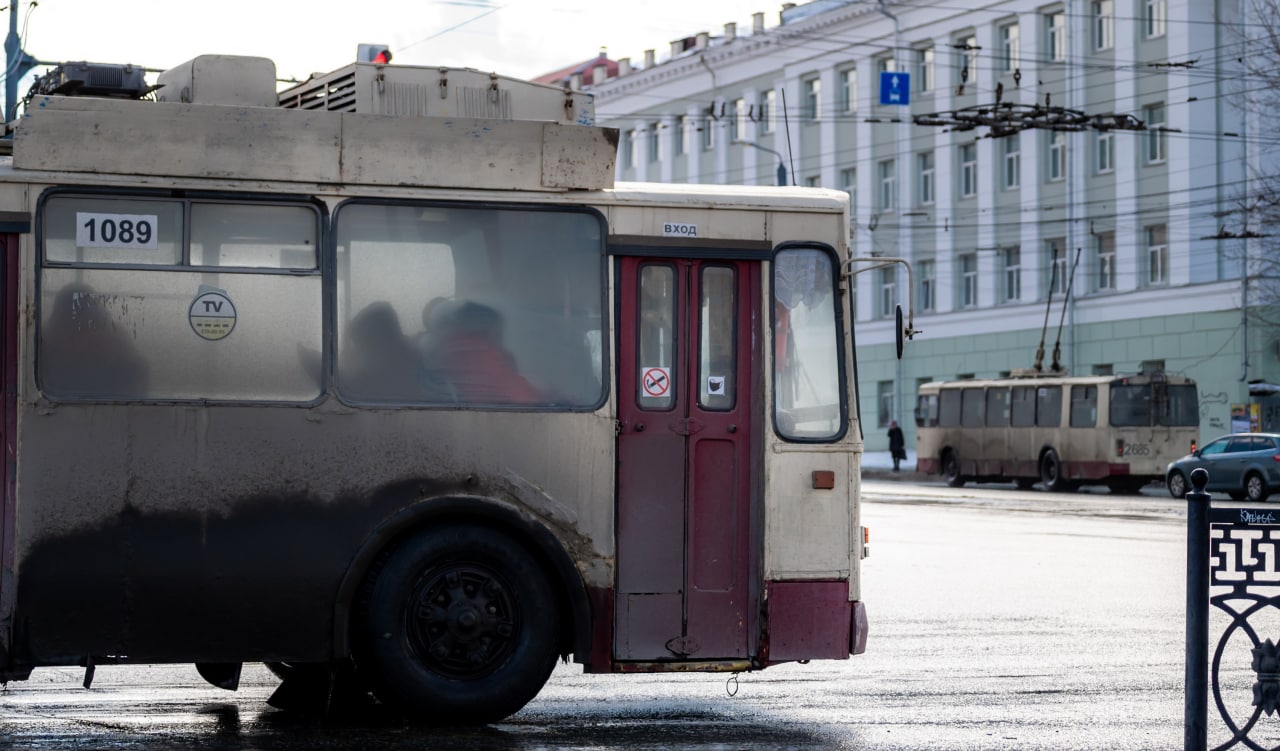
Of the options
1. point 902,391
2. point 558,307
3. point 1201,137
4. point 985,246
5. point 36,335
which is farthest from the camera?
point 902,391

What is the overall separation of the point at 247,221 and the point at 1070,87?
1845 inches

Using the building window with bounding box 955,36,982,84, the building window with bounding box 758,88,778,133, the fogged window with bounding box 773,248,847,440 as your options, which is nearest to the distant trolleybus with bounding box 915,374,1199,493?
the building window with bounding box 955,36,982,84

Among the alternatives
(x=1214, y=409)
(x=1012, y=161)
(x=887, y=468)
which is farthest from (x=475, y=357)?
(x=887, y=468)

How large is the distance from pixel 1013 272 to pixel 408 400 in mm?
49715

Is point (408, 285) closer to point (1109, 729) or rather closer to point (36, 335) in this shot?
point (36, 335)

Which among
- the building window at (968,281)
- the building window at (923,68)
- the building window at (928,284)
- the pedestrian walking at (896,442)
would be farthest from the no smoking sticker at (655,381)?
the building window at (928,284)

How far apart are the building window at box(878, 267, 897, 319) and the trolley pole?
54.7m

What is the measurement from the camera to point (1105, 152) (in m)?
52.8

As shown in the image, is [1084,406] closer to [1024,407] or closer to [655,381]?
[1024,407]

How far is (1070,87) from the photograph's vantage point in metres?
53.1

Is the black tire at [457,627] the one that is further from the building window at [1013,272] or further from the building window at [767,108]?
the building window at [767,108]

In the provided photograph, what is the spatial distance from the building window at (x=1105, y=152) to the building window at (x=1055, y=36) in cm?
262

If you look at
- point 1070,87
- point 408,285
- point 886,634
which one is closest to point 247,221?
point 408,285

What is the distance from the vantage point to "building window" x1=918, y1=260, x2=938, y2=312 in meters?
60.3
